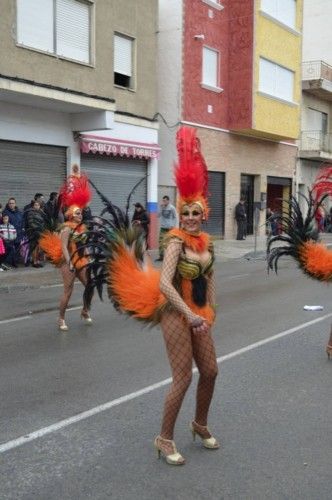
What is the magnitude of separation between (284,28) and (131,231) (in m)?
25.5

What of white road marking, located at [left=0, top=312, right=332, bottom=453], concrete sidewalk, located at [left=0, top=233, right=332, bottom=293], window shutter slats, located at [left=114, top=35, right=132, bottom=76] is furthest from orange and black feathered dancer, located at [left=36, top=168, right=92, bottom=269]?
window shutter slats, located at [left=114, top=35, right=132, bottom=76]

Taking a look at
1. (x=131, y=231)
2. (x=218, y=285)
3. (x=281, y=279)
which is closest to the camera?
(x=131, y=231)

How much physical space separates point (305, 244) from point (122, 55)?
14.5 meters

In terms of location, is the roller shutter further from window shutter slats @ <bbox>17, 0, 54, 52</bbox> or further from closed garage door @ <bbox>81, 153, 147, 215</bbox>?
window shutter slats @ <bbox>17, 0, 54, 52</bbox>

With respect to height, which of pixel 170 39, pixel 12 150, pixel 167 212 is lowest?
pixel 167 212

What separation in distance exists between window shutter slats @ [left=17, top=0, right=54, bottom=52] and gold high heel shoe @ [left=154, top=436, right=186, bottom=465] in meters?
13.3

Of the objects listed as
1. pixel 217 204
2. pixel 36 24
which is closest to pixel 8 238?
pixel 36 24

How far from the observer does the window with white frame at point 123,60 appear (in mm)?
19219

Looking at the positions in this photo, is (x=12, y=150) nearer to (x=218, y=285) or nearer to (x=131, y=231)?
(x=218, y=285)

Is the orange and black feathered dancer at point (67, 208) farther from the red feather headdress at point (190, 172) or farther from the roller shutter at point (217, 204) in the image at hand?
the roller shutter at point (217, 204)

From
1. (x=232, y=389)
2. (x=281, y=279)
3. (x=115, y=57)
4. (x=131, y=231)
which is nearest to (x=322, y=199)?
(x=232, y=389)

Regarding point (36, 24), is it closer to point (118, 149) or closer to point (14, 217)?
point (118, 149)

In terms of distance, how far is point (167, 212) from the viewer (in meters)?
17.1

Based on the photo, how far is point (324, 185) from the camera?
6754 mm
